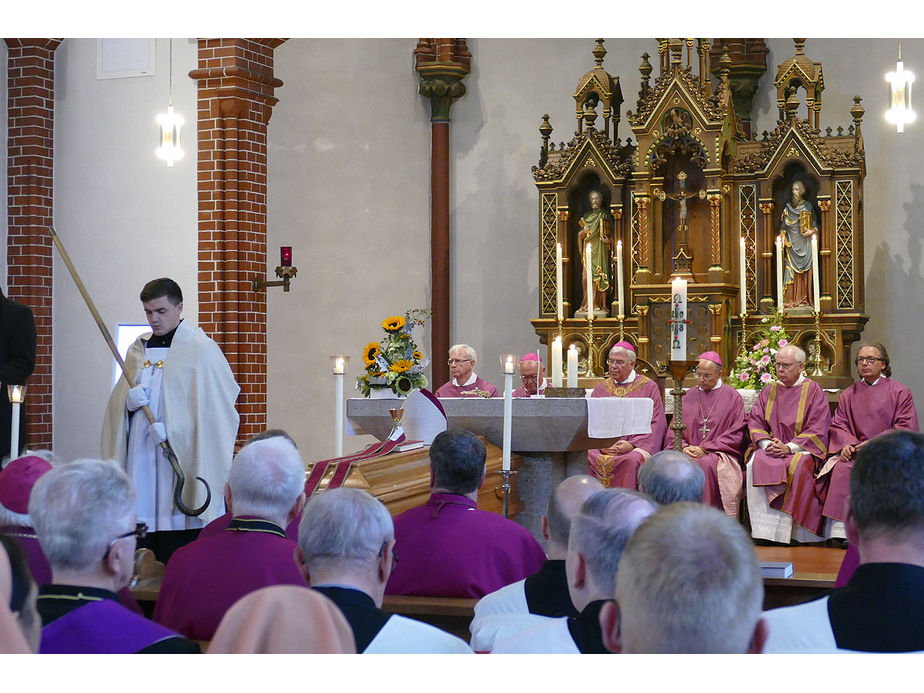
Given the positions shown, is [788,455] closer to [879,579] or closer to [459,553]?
[459,553]

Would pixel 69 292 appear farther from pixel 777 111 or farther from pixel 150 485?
pixel 777 111

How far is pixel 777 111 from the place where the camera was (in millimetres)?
11570

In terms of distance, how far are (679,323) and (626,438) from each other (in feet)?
12.8

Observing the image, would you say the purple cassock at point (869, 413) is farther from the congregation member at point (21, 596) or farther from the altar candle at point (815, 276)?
the congregation member at point (21, 596)

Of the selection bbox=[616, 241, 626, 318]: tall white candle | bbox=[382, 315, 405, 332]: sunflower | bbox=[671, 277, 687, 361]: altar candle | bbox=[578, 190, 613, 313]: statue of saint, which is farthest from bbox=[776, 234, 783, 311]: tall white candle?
bbox=[671, 277, 687, 361]: altar candle

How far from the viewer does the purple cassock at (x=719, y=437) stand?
28.9ft

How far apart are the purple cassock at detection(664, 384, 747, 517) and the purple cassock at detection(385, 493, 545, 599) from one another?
500 centimetres

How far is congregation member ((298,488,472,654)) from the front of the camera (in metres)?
2.51

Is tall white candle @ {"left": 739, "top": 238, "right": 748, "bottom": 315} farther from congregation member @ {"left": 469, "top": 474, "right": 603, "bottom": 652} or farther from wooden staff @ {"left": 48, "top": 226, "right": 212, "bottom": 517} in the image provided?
congregation member @ {"left": 469, "top": 474, "right": 603, "bottom": 652}

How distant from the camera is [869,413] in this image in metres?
8.86

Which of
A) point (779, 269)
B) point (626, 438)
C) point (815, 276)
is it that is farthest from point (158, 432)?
Result: point (815, 276)

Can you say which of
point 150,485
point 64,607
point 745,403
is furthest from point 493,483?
point 745,403

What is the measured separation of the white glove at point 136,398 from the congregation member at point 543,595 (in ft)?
9.05

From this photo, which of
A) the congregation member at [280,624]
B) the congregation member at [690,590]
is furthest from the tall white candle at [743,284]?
the congregation member at [280,624]
